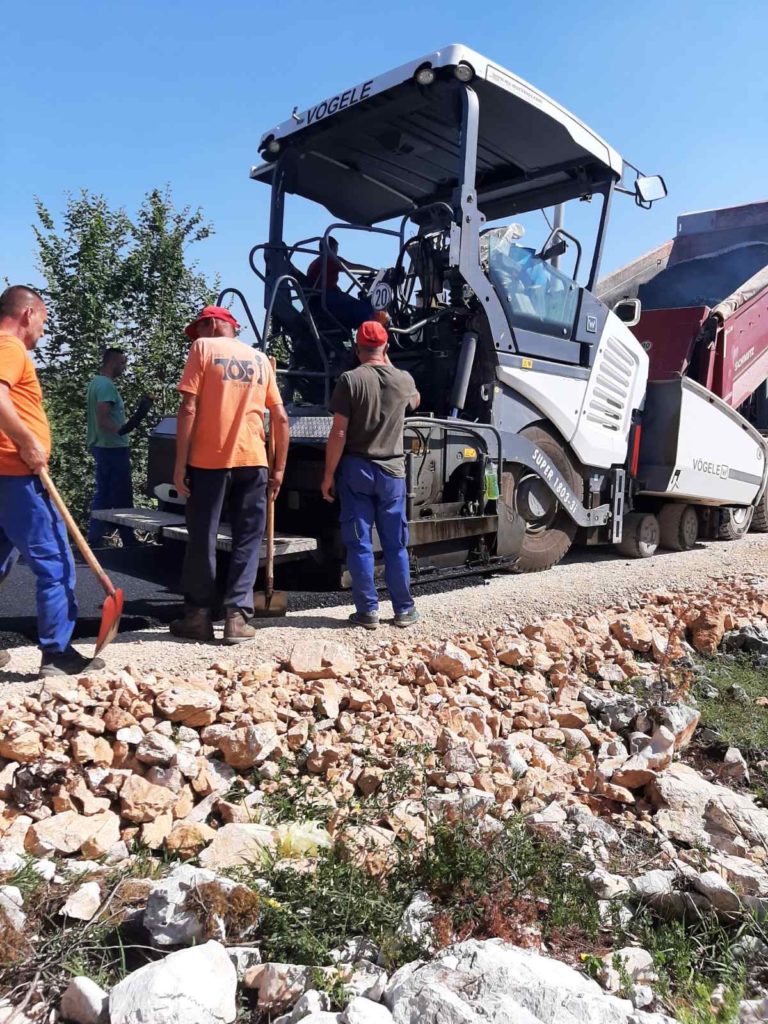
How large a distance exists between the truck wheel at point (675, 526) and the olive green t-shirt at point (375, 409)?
399 cm

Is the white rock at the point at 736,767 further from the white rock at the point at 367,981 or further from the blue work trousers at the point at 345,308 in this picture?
the blue work trousers at the point at 345,308

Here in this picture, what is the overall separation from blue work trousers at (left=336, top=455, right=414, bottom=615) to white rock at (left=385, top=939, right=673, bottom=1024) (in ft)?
8.68

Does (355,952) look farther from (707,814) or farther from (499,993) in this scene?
(707,814)

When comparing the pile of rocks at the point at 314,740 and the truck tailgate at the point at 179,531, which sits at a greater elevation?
the truck tailgate at the point at 179,531

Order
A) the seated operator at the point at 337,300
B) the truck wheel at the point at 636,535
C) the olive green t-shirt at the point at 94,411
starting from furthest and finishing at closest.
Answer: the truck wheel at the point at 636,535 → the olive green t-shirt at the point at 94,411 → the seated operator at the point at 337,300

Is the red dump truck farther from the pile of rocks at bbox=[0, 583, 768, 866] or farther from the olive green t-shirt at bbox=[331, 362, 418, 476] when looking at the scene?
the pile of rocks at bbox=[0, 583, 768, 866]

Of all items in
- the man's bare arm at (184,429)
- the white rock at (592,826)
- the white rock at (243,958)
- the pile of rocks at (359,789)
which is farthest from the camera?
the man's bare arm at (184,429)

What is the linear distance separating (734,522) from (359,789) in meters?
6.74

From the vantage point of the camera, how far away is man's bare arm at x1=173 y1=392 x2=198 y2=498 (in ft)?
13.1

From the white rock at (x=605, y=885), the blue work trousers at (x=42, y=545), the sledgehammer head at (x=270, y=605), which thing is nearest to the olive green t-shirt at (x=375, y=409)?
the sledgehammer head at (x=270, y=605)

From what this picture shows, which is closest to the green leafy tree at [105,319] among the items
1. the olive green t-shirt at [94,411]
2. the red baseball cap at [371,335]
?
the olive green t-shirt at [94,411]

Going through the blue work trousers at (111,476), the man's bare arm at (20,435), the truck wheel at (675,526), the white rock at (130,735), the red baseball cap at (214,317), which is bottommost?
the white rock at (130,735)

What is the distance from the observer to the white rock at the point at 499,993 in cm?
172

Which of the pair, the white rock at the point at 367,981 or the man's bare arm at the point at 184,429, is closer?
the white rock at the point at 367,981
